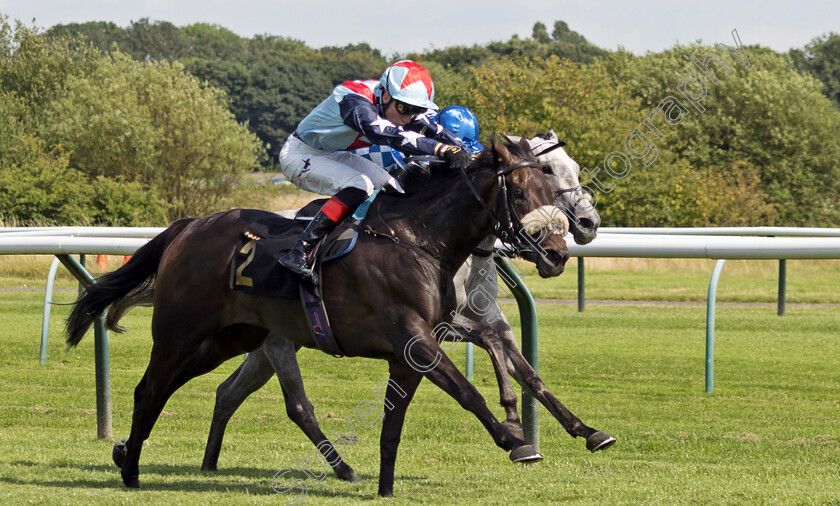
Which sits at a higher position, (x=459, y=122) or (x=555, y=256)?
(x=459, y=122)

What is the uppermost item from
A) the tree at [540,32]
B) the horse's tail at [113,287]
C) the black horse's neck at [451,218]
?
the tree at [540,32]

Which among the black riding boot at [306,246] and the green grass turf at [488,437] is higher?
the black riding boot at [306,246]

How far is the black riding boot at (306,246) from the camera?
4289mm

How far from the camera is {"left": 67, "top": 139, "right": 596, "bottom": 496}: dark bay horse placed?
4.05 metres

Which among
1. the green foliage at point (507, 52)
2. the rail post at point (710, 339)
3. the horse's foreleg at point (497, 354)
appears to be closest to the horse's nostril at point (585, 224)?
the horse's foreleg at point (497, 354)

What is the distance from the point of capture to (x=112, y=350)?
10.8 metres

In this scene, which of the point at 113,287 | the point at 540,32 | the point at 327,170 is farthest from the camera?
the point at 540,32

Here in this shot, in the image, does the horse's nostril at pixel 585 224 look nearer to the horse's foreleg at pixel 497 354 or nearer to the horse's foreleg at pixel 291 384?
the horse's foreleg at pixel 497 354

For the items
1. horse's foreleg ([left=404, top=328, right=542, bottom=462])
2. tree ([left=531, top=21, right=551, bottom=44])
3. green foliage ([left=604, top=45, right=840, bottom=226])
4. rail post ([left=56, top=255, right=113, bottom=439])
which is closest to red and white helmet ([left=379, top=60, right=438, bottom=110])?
horse's foreleg ([left=404, top=328, right=542, bottom=462])

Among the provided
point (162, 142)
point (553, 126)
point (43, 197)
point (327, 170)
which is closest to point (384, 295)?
point (327, 170)

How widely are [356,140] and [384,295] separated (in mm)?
1157

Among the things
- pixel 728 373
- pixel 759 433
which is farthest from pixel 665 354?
pixel 759 433

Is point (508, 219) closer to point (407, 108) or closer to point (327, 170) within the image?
point (407, 108)

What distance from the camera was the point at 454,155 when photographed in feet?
14.1
